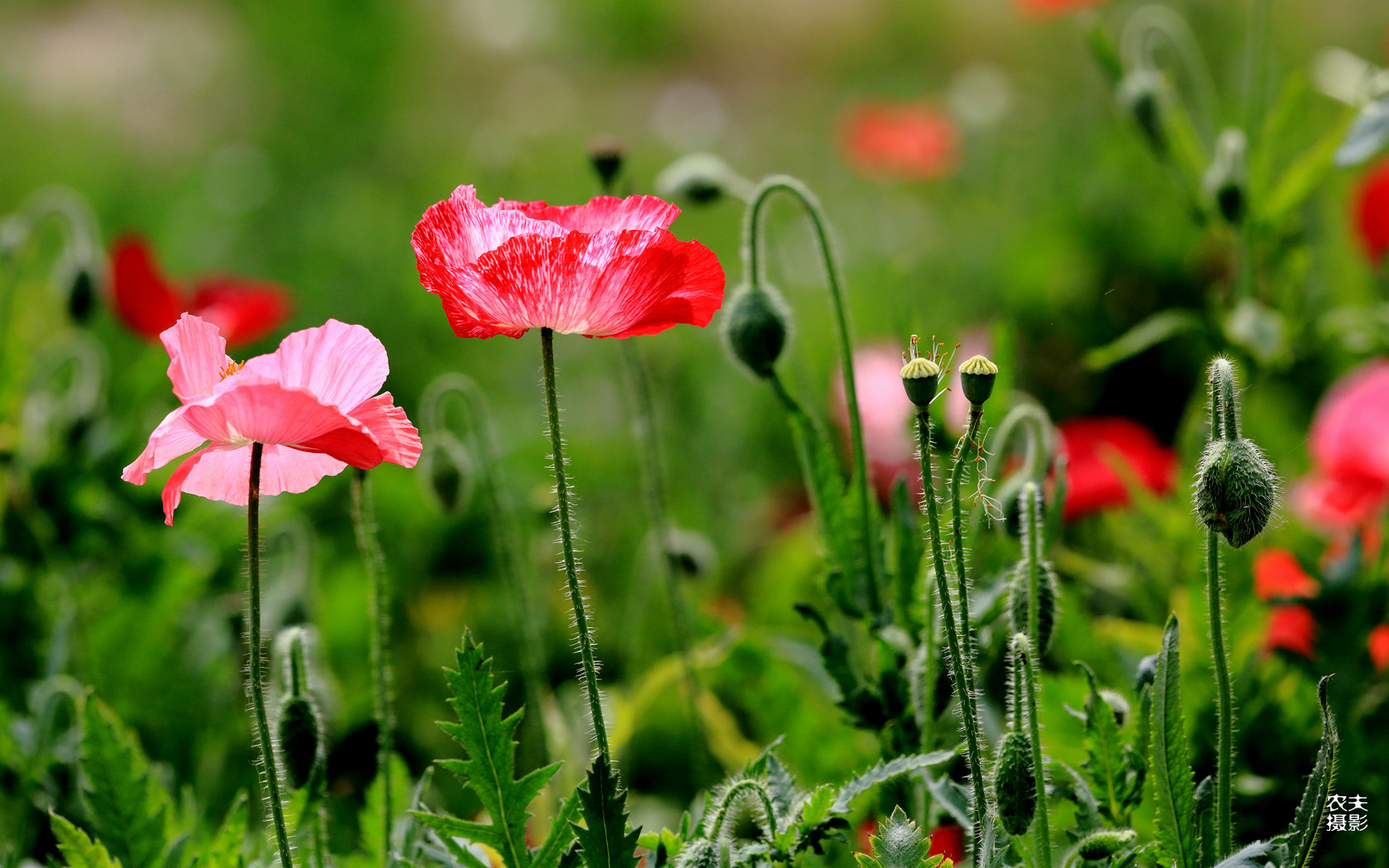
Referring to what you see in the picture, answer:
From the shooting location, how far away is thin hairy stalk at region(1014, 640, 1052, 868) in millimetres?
832

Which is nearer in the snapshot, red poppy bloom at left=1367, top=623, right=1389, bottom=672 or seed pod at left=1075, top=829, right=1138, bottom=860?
seed pod at left=1075, top=829, right=1138, bottom=860

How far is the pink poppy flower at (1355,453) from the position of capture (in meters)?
1.65

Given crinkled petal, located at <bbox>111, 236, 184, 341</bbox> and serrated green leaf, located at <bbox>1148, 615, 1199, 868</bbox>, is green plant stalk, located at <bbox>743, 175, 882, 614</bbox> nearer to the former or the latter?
serrated green leaf, located at <bbox>1148, 615, 1199, 868</bbox>

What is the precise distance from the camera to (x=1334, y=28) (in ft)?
18.8

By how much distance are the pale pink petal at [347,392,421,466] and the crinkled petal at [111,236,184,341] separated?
1.25 metres

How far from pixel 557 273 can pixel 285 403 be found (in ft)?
0.60

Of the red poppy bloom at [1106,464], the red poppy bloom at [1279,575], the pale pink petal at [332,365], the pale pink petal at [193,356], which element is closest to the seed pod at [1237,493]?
the pale pink petal at [332,365]

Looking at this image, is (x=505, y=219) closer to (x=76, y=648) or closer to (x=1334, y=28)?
(x=76, y=648)

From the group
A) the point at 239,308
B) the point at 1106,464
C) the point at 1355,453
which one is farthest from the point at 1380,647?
the point at 239,308

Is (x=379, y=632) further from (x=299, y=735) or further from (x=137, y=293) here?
(x=137, y=293)

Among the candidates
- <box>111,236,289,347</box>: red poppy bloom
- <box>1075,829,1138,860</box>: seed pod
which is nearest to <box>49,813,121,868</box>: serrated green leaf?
<box>1075,829,1138,860</box>: seed pod

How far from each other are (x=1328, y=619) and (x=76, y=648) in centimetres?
147

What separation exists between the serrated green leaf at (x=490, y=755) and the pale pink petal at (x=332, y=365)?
0.18 metres

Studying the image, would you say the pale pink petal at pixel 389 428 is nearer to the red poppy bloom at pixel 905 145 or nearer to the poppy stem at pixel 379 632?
the poppy stem at pixel 379 632
